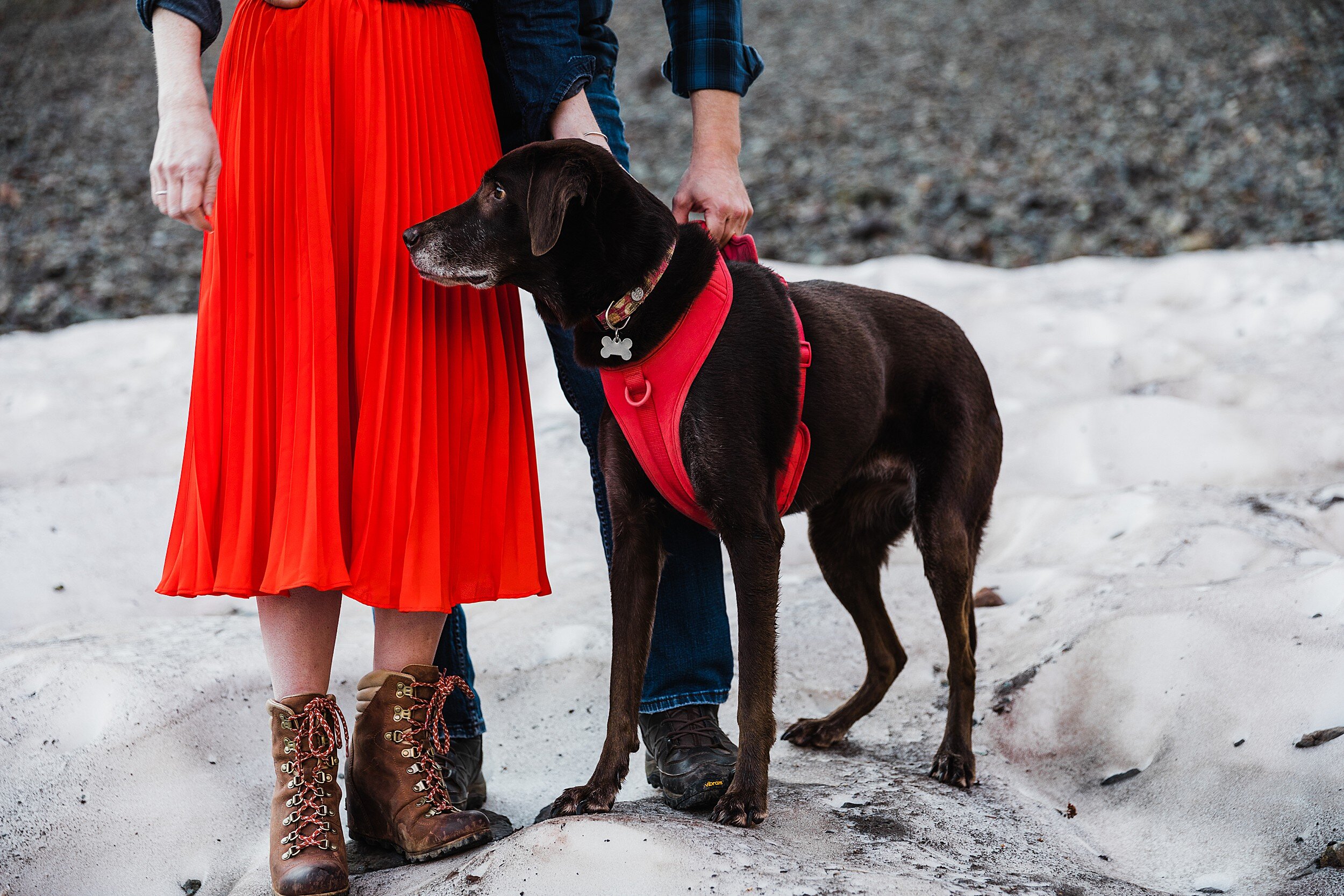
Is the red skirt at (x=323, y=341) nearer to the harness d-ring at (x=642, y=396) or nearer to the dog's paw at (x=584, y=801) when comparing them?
the harness d-ring at (x=642, y=396)

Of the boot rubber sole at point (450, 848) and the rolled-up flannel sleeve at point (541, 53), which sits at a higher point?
the rolled-up flannel sleeve at point (541, 53)

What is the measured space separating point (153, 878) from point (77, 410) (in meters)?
3.94

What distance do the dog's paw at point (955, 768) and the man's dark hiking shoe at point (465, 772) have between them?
1125mm

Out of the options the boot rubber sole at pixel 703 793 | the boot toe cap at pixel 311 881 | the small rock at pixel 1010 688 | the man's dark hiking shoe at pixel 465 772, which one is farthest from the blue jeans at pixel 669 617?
the small rock at pixel 1010 688

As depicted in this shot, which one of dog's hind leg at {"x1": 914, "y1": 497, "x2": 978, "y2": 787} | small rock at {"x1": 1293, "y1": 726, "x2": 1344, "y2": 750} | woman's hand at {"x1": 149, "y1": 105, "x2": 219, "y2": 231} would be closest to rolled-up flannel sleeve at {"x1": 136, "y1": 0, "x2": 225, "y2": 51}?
woman's hand at {"x1": 149, "y1": 105, "x2": 219, "y2": 231}

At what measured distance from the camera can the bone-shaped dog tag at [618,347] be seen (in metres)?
2.28

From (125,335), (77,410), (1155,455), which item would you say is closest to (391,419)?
(1155,455)

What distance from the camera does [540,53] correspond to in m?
2.44

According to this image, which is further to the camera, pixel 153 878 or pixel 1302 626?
pixel 1302 626

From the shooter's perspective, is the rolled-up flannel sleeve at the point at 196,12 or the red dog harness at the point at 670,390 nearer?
the rolled-up flannel sleeve at the point at 196,12

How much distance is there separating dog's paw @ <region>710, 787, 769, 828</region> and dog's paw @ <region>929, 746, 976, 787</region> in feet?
1.99

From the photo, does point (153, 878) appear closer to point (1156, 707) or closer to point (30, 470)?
point (1156, 707)

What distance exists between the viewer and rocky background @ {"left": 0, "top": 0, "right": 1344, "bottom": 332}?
34.8ft

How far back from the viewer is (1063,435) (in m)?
4.80
